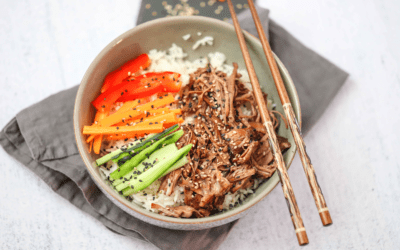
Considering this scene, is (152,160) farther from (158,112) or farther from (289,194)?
(289,194)

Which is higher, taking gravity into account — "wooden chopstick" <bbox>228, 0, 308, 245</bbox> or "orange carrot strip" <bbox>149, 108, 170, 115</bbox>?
"orange carrot strip" <bbox>149, 108, 170, 115</bbox>

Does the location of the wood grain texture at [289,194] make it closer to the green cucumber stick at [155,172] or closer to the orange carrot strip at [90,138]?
the green cucumber stick at [155,172]

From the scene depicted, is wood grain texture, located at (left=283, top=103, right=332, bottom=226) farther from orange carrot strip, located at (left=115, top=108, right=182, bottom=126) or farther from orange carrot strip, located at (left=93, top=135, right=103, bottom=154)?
orange carrot strip, located at (left=93, top=135, right=103, bottom=154)

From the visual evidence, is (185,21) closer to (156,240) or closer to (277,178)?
(277,178)

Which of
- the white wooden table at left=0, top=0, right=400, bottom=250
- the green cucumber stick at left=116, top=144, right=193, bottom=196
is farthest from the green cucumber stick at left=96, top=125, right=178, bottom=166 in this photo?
the white wooden table at left=0, top=0, right=400, bottom=250

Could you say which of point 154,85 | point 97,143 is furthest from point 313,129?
point 97,143

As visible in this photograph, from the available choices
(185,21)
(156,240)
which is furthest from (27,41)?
(156,240)

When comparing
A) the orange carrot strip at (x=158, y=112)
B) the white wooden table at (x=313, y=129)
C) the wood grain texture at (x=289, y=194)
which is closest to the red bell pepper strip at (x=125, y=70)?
the orange carrot strip at (x=158, y=112)
